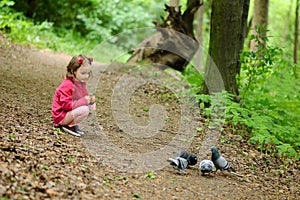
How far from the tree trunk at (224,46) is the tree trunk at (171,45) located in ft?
11.2

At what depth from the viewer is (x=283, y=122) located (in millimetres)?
7625

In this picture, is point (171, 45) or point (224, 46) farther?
point (171, 45)

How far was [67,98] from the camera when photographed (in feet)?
16.6

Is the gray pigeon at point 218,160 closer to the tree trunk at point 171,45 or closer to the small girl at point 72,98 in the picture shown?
the small girl at point 72,98

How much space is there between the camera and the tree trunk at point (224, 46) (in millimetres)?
7277

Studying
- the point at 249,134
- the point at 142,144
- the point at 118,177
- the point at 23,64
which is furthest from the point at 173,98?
the point at 118,177

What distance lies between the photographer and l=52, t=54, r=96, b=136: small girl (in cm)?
509

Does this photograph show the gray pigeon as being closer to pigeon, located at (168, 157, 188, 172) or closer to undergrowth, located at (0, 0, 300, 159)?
pigeon, located at (168, 157, 188, 172)

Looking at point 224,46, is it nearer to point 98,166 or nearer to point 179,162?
point 179,162

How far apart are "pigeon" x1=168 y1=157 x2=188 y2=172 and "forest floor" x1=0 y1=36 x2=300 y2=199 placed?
0.30 feet

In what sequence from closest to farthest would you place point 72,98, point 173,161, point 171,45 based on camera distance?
point 173,161, point 72,98, point 171,45

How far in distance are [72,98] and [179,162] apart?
5.07ft

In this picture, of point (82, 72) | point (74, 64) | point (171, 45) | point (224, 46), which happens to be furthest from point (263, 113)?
point (171, 45)

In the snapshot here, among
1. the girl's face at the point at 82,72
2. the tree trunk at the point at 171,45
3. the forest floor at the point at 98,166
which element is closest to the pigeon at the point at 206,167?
the forest floor at the point at 98,166
